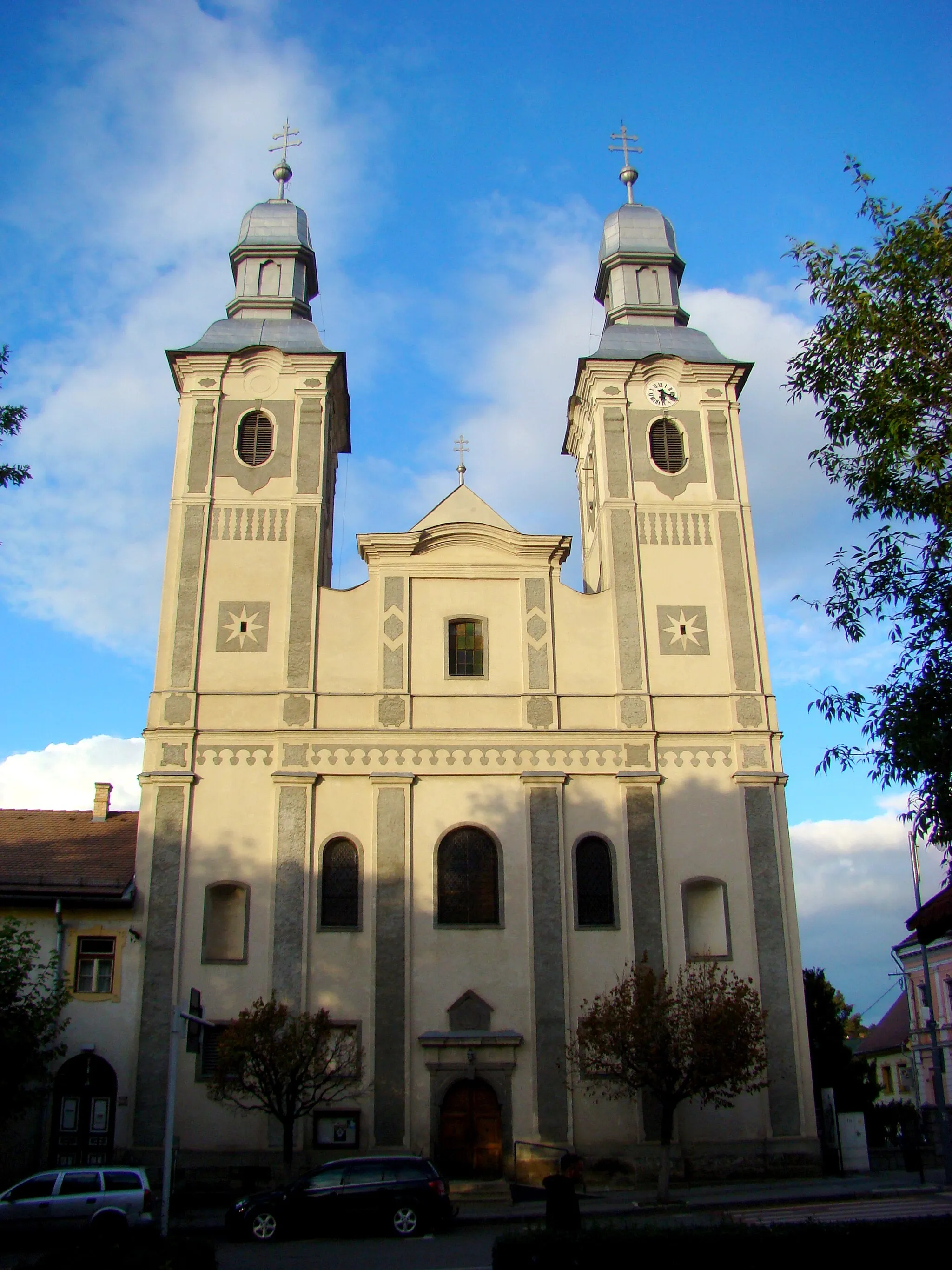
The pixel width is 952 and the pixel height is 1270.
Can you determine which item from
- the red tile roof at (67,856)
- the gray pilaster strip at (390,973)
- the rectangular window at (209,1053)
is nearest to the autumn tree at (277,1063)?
the rectangular window at (209,1053)

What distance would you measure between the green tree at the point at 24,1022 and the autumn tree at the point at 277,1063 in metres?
3.25

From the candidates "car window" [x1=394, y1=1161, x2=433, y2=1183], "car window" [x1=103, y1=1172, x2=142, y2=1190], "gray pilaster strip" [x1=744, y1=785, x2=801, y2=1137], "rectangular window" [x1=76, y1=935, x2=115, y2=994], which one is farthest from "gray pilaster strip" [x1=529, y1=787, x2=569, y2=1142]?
"rectangular window" [x1=76, y1=935, x2=115, y2=994]

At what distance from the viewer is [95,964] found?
968 inches

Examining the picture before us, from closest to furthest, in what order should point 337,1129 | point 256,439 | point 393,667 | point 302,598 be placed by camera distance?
point 337,1129, point 393,667, point 302,598, point 256,439

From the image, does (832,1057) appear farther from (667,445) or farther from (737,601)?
(667,445)

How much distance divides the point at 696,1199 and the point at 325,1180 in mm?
6884

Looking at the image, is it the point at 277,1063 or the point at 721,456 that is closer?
the point at 277,1063

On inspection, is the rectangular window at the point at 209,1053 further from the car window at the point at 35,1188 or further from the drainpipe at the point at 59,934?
the car window at the point at 35,1188

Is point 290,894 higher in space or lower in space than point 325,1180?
higher

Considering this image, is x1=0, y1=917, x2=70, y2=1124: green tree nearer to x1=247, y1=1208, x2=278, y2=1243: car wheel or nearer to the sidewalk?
the sidewalk

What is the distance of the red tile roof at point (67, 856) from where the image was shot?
80.8 ft

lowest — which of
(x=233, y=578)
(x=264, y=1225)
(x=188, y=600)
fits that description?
(x=264, y=1225)

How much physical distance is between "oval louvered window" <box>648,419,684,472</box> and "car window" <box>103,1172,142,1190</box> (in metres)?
20.1

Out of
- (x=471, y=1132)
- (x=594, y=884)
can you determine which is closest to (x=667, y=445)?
(x=594, y=884)
